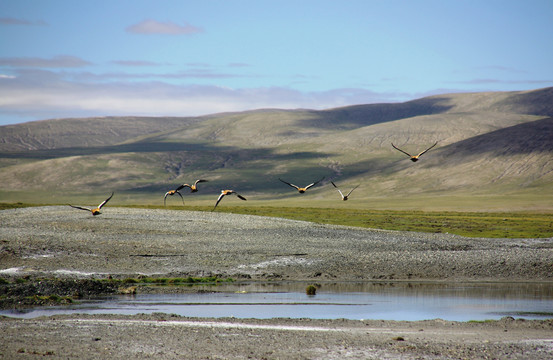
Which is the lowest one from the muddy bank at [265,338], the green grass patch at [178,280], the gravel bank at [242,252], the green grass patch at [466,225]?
the green grass patch at [466,225]

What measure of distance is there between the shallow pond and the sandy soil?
2.16 m

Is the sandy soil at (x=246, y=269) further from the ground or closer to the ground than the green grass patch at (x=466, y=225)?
further from the ground

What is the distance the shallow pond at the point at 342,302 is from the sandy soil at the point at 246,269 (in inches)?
85.2

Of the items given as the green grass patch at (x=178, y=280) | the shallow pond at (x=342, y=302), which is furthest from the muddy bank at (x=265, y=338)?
the green grass patch at (x=178, y=280)

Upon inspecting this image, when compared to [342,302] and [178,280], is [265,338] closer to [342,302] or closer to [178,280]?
[342,302]

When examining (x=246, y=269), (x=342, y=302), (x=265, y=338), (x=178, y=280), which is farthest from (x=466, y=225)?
Answer: (x=265, y=338)

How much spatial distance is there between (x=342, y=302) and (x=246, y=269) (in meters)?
12.3

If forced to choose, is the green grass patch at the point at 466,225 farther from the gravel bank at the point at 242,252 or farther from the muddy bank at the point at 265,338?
the muddy bank at the point at 265,338

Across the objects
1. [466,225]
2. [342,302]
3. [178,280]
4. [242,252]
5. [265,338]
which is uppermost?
[265,338]

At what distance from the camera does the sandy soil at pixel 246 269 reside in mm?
21891

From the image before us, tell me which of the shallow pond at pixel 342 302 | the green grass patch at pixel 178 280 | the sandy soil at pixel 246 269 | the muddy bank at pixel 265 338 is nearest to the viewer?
the muddy bank at pixel 265 338

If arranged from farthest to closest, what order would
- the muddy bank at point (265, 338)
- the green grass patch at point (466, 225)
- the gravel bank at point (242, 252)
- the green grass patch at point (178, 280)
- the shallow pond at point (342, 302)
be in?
the green grass patch at point (466, 225) < the gravel bank at point (242, 252) < the green grass patch at point (178, 280) < the shallow pond at point (342, 302) < the muddy bank at point (265, 338)

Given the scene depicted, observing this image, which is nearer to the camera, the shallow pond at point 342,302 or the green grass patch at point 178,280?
the shallow pond at point 342,302

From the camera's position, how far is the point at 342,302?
32.9 metres
